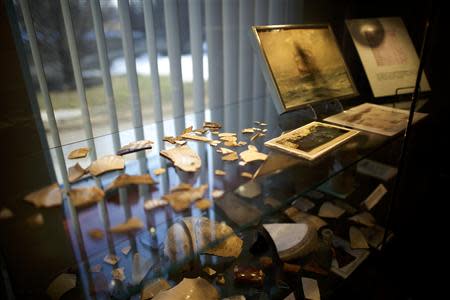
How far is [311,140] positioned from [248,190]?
0.23 meters

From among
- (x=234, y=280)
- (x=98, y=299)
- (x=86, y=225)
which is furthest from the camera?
(x=234, y=280)

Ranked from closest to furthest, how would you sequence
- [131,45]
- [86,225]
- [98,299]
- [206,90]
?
[86,225] < [98,299] < [131,45] < [206,90]

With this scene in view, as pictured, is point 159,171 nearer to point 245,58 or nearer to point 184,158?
point 184,158

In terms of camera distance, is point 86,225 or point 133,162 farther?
point 133,162

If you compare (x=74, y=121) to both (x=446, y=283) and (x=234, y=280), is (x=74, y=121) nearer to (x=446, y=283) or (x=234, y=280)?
(x=234, y=280)

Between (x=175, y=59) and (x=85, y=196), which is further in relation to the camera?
(x=175, y=59)

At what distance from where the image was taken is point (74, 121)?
2.76 ft

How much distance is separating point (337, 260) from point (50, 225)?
0.83 meters

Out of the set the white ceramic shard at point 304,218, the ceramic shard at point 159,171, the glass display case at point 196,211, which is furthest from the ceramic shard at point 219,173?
the white ceramic shard at point 304,218

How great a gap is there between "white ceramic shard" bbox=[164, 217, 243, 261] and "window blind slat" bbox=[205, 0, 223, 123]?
0.41 meters

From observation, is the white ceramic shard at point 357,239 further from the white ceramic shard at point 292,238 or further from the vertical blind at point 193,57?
the vertical blind at point 193,57

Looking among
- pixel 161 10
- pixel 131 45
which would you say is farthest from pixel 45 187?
pixel 161 10

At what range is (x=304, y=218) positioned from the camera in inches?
40.9

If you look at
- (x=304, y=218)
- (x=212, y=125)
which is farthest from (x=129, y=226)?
(x=304, y=218)
